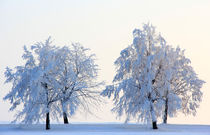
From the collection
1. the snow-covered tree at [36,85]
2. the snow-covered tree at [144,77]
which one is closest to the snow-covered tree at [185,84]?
the snow-covered tree at [144,77]

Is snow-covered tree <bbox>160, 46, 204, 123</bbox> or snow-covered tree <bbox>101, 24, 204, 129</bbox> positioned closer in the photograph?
snow-covered tree <bbox>101, 24, 204, 129</bbox>

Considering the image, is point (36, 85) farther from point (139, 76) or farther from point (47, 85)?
point (139, 76)

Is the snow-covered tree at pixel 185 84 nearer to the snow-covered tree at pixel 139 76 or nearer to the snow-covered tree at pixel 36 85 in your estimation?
the snow-covered tree at pixel 139 76

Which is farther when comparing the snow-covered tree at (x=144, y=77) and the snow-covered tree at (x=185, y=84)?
the snow-covered tree at (x=185, y=84)

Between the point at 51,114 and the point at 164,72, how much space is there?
10.8 metres

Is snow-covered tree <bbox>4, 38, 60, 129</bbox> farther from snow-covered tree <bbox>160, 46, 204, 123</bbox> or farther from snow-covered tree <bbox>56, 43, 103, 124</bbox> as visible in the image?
snow-covered tree <bbox>160, 46, 204, 123</bbox>

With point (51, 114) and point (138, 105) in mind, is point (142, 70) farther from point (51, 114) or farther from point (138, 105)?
point (51, 114)

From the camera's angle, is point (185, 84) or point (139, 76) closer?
point (139, 76)

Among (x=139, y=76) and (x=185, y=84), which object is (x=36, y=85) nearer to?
(x=139, y=76)

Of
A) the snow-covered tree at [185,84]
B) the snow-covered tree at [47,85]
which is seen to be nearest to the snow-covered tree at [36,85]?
the snow-covered tree at [47,85]

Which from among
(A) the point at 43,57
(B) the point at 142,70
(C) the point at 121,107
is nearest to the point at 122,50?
(B) the point at 142,70

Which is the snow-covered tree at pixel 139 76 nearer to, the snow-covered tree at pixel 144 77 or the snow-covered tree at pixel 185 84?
the snow-covered tree at pixel 144 77

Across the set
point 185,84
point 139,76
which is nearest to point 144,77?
point 139,76

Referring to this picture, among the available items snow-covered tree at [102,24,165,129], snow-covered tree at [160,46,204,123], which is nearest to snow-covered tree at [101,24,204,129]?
snow-covered tree at [102,24,165,129]
